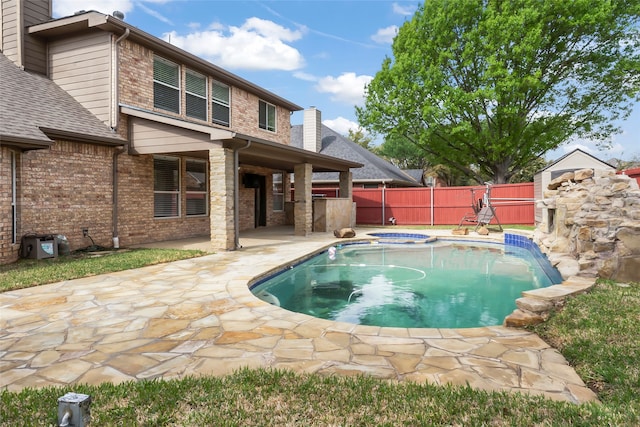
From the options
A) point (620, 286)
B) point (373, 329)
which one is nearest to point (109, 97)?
point (373, 329)

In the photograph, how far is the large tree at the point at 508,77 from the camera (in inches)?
688

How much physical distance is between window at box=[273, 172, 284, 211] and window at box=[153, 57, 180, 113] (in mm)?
6874

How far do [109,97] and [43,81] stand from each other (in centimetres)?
208

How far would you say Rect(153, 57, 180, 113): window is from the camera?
10.7 meters

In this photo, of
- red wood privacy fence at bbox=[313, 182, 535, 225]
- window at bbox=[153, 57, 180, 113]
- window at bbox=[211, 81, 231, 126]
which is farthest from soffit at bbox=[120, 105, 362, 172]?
red wood privacy fence at bbox=[313, 182, 535, 225]

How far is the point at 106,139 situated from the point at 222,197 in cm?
305

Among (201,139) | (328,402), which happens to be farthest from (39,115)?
(328,402)

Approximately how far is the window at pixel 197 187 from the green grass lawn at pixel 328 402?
32.5 ft

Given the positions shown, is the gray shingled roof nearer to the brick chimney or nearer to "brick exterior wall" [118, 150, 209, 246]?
the brick chimney

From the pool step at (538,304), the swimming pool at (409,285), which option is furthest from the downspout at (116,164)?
the pool step at (538,304)

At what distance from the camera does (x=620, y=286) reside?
16.5 feet

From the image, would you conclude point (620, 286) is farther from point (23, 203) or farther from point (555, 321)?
point (23, 203)

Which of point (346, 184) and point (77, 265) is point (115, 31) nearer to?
point (77, 265)

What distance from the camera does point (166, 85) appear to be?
1102cm
